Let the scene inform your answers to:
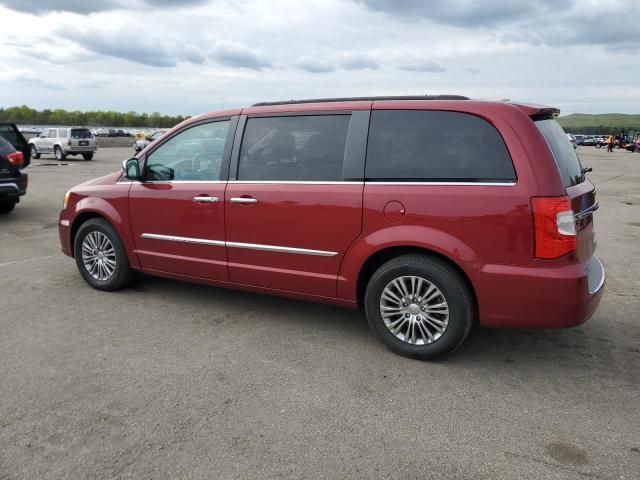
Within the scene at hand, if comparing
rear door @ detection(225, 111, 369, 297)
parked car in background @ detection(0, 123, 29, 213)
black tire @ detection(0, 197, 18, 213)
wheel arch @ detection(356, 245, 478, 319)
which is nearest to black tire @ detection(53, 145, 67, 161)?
black tire @ detection(0, 197, 18, 213)

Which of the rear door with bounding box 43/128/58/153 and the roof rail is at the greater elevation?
the roof rail

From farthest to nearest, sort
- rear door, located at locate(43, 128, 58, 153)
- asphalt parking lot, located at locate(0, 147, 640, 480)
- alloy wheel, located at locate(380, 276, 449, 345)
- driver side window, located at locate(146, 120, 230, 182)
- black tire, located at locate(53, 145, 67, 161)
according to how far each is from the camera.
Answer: rear door, located at locate(43, 128, 58, 153)
black tire, located at locate(53, 145, 67, 161)
driver side window, located at locate(146, 120, 230, 182)
alloy wheel, located at locate(380, 276, 449, 345)
asphalt parking lot, located at locate(0, 147, 640, 480)

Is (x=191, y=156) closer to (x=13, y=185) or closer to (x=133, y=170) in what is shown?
(x=133, y=170)

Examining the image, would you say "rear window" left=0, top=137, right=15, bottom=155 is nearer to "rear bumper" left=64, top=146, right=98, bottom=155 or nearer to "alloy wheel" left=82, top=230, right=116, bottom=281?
"alloy wheel" left=82, top=230, right=116, bottom=281

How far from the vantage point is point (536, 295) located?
3561 millimetres

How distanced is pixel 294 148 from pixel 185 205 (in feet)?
3.79

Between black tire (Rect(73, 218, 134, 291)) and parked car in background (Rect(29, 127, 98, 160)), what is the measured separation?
2445 centimetres

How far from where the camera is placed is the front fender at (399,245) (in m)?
3.72

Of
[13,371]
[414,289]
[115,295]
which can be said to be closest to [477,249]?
[414,289]

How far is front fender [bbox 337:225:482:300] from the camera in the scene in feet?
12.2

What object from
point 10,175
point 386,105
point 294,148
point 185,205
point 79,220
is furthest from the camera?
point 10,175

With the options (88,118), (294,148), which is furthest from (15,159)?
(88,118)

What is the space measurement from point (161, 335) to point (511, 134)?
2.97 meters

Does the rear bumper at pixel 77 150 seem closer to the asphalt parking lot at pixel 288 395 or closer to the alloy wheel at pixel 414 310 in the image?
the asphalt parking lot at pixel 288 395
